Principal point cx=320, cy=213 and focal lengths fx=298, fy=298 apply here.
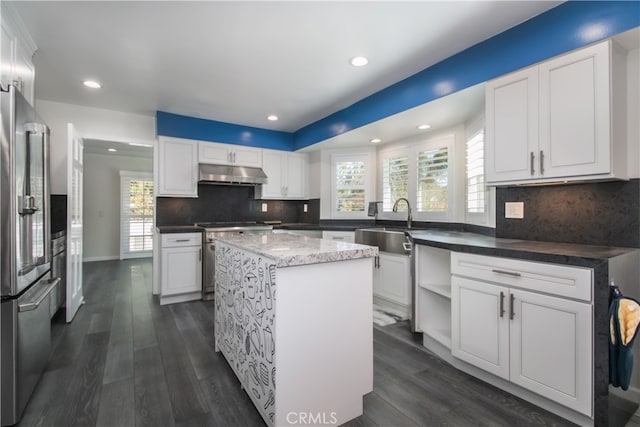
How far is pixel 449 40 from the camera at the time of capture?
2.22 m

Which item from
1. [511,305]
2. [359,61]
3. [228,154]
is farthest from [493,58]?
[228,154]

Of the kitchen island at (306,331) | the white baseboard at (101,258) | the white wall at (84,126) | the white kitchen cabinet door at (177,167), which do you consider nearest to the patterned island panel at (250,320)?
the kitchen island at (306,331)

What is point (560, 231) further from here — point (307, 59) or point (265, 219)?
point (265, 219)

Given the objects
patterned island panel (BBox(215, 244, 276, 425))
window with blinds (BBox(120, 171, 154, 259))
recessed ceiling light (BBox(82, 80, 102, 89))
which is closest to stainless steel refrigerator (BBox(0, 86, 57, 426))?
patterned island panel (BBox(215, 244, 276, 425))

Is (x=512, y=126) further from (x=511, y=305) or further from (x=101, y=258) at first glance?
(x=101, y=258)

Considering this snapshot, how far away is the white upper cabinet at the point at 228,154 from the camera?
4.18 meters

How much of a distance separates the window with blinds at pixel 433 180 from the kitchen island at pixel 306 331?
217cm

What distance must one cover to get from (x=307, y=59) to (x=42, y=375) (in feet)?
10.1

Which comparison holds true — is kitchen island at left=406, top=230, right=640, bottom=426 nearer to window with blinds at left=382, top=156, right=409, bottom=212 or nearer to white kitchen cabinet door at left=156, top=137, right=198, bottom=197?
window with blinds at left=382, top=156, right=409, bottom=212

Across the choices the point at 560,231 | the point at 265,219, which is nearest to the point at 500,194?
the point at 560,231

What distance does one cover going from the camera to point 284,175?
4.91 meters

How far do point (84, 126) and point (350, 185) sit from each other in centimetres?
359

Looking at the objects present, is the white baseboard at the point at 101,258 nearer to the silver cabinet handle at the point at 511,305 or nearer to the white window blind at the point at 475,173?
the white window blind at the point at 475,173

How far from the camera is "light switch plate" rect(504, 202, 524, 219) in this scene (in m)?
2.33
